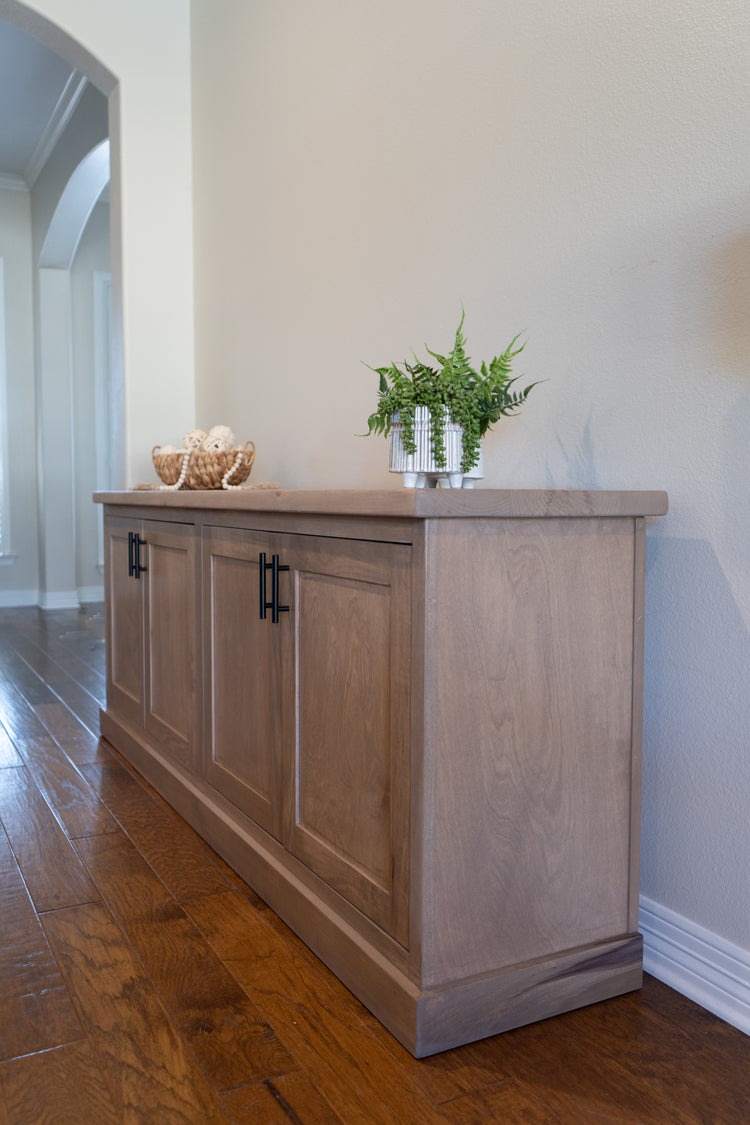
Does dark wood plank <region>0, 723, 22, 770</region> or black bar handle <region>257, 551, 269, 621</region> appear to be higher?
black bar handle <region>257, 551, 269, 621</region>

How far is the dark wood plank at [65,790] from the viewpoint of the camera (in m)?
2.23

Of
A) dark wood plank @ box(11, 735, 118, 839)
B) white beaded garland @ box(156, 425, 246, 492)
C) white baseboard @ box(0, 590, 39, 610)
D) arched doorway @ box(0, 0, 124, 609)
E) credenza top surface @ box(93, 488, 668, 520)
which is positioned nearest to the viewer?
credenza top surface @ box(93, 488, 668, 520)

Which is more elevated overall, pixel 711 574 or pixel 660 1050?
pixel 711 574

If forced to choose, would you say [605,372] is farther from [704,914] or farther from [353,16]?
[353,16]

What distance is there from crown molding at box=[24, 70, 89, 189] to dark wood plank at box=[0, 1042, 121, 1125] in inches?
180

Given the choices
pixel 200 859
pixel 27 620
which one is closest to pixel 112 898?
pixel 200 859

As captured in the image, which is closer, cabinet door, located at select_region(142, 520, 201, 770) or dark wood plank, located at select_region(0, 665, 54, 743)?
cabinet door, located at select_region(142, 520, 201, 770)

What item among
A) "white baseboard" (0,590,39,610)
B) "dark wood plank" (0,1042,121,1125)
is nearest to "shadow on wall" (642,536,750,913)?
"dark wood plank" (0,1042,121,1125)

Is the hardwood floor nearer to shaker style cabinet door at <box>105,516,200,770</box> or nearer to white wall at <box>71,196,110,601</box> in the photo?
shaker style cabinet door at <box>105,516,200,770</box>

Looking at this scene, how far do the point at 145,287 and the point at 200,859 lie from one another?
246 centimetres

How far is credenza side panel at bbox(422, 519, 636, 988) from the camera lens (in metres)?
1.30

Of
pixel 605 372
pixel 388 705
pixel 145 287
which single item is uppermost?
pixel 145 287

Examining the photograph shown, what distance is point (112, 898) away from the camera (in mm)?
1813

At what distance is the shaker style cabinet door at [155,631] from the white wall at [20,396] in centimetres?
394
